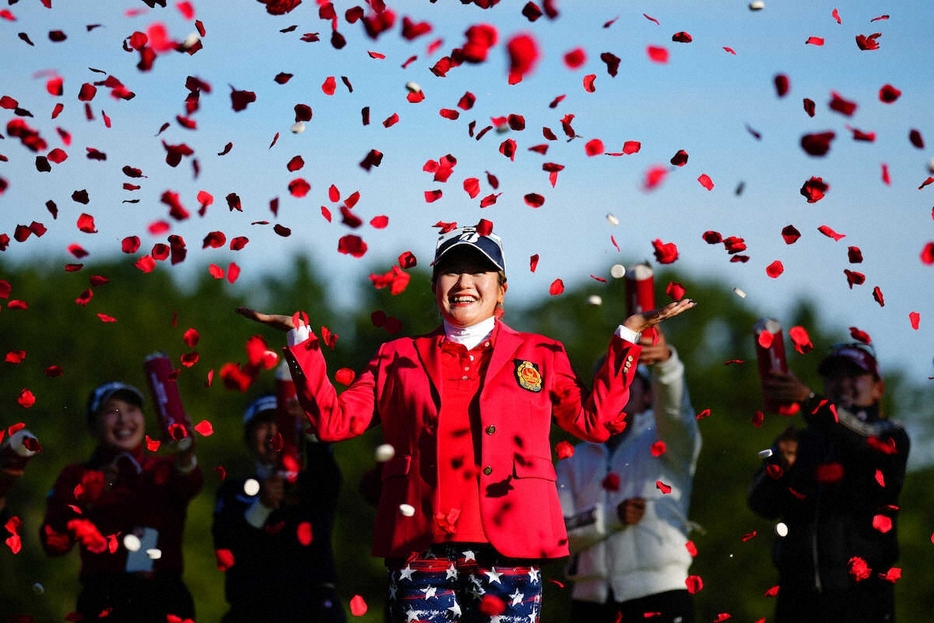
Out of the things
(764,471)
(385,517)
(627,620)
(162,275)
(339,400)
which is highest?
(339,400)

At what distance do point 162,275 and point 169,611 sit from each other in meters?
21.9

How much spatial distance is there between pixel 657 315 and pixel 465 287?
0.70m

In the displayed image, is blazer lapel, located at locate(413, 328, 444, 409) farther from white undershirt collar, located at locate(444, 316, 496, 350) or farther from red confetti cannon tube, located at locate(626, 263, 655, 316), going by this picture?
red confetti cannon tube, located at locate(626, 263, 655, 316)

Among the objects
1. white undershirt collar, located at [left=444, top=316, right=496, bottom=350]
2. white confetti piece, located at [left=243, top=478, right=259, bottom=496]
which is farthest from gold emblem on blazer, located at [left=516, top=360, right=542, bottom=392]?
white confetti piece, located at [left=243, top=478, right=259, bottom=496]

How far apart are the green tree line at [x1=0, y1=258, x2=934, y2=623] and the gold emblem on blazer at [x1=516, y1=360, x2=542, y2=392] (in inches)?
594

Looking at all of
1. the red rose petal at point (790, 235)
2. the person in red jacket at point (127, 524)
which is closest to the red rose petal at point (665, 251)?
the red rose petal at point (790, 235)

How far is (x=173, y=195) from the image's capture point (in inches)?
227

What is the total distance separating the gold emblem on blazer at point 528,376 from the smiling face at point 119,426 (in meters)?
3.40

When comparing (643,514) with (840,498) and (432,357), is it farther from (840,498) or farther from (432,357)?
(432,357)

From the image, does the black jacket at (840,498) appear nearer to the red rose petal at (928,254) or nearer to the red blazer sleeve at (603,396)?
the red rose petal at (928,254)

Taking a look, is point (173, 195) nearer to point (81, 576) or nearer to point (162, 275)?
point (81, 576)

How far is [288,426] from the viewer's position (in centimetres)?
734

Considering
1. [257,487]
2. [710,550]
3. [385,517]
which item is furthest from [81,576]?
[710,550]

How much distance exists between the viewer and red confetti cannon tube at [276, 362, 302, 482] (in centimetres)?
720
